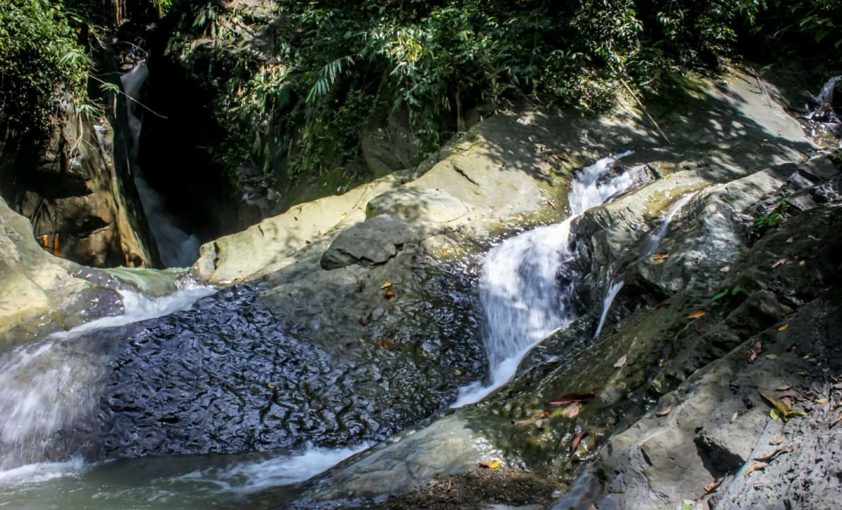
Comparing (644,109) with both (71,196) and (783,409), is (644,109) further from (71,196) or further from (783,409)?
(71,196)

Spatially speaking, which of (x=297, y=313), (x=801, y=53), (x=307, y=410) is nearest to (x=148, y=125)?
(x=297, y=313)

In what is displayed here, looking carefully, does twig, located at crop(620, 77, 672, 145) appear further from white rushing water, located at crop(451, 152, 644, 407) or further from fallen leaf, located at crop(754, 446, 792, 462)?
fallen leaf, located at crop(754, 446, 792, 462)

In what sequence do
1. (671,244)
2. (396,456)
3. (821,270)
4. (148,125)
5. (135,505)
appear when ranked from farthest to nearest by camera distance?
1. (148,125)
2. (671,244)
3. (135,505)
4. (396,456)
5. (821,270)

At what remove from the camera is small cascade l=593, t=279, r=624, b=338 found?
525 centimetres

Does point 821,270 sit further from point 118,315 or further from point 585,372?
point 118,315

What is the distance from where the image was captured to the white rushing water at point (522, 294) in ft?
21.3

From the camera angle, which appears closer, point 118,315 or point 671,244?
point 671,244

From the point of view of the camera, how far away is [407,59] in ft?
30.9

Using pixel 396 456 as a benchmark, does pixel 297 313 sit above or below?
above

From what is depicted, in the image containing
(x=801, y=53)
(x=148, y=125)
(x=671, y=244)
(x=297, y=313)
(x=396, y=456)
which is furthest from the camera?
(x=148, y=125)

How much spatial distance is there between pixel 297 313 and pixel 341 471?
246cm

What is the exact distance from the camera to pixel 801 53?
12.4 m

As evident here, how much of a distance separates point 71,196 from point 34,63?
Answer: 6.00 feet

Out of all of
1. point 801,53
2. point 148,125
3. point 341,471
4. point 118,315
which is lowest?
point 341,471
